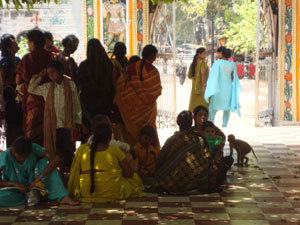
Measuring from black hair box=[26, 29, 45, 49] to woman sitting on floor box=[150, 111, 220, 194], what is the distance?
172 centimetres

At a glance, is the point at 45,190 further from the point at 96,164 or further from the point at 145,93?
the point at 145,93

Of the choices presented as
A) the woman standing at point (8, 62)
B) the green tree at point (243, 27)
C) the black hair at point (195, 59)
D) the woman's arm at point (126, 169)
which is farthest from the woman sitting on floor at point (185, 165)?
the green tree at point (243, 27)

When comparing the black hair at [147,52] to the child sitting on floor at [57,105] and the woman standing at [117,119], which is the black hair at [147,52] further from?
the child sitting on floor at [57,105]

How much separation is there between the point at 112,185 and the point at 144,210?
473 millimetres

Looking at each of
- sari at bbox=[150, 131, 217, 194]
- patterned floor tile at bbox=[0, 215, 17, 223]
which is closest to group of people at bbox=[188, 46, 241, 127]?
sari at bbox=[150, 131, 217, 194]

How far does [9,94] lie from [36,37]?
84 centimetres

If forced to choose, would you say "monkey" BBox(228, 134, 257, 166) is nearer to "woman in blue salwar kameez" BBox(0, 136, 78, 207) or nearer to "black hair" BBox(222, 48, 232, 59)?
"woman in blue salwar kameez" BBox(0, 136, 78, 207)

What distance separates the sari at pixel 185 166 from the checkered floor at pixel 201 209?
0.43 feet

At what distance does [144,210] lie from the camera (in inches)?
232

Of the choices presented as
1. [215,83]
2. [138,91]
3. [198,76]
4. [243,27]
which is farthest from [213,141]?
[243,27]

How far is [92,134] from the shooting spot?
22.2ft

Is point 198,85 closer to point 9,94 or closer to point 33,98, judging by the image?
point 9,94

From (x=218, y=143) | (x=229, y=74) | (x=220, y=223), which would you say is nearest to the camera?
(x=220, y=223)

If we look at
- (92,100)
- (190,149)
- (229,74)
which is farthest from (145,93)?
(229,74)
